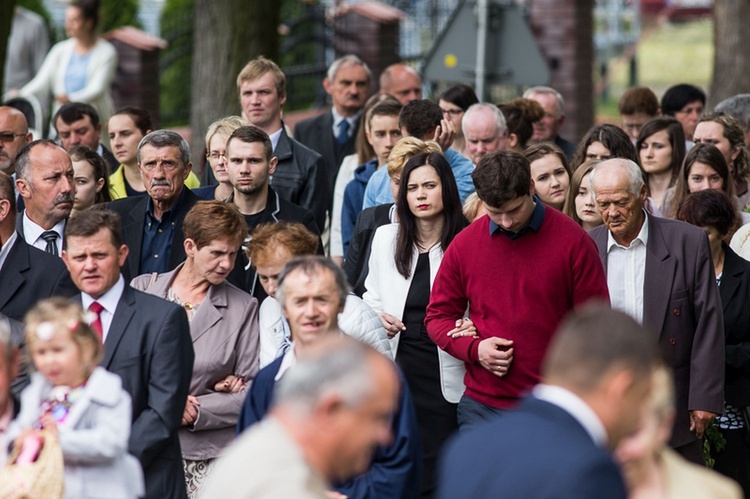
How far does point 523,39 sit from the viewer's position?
1174 cm

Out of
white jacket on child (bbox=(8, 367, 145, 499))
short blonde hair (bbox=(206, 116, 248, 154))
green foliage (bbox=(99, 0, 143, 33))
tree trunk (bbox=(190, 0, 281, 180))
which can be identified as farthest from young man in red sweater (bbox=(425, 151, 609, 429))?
green foliage (bbox=(99, 0, 143, 33))

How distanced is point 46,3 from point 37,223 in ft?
53.6

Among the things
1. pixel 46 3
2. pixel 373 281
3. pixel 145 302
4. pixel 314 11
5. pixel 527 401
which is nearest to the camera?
pixel 527 401

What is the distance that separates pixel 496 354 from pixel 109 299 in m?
2.02

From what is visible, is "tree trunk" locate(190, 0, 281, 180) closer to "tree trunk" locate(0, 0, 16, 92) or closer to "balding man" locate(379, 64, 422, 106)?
"tree trunk" locate(0, 0, 16, 92)

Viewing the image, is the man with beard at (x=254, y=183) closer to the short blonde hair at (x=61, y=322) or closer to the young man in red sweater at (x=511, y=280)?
the young man in red sweater at (x=511, y=280)

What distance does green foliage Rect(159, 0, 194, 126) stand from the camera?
2044 cm

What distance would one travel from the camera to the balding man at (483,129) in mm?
9625

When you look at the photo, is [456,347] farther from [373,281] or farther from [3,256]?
[3,256]

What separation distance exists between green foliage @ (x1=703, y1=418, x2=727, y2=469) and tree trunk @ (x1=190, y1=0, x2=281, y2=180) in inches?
305

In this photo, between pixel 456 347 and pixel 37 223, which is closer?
pixel 456 347

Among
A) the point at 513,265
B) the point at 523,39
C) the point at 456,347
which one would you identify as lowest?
the point at 456,347

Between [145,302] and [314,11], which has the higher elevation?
[314,11]

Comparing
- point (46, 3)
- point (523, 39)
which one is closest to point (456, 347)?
point (523, 39)
